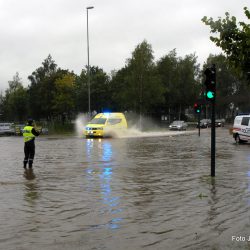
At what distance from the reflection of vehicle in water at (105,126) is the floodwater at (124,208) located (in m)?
20.6

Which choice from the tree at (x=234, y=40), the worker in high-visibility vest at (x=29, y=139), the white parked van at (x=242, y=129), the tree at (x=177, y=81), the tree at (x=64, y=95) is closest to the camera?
the tree at (x=234, y=40)

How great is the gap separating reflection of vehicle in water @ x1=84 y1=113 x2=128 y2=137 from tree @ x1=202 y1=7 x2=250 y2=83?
2808 cm

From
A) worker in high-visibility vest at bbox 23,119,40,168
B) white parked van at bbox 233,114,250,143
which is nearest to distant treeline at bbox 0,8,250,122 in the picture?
white parked van at bbox 233,114,250,143

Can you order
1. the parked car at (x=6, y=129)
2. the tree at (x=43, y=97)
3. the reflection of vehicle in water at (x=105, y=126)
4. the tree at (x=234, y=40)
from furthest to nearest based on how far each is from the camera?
1. the tree at (x=43, y=97)
2. the parked car at (x=6, y=129)
3. the reflection of vehicle in water at (x=105, y=126)
4. the tree at (x=234, y=40)

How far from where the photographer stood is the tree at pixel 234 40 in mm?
7402

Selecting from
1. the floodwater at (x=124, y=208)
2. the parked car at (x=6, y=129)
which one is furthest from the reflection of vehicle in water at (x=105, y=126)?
the floodwater at (x=124, y=208)

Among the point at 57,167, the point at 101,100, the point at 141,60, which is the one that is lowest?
the point at 57,167

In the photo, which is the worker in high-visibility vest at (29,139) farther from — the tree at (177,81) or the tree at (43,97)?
the tree at (177,81)

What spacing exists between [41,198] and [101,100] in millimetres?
56259

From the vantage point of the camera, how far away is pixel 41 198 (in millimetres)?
9500

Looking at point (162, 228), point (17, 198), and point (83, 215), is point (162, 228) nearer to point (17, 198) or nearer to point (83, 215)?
point (83, 215)

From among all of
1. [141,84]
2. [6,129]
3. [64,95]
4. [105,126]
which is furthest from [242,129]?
[64,95]

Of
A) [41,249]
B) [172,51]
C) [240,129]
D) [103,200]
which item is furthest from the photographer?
[172,51]

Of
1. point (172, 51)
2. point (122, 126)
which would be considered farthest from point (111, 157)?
point (172, 51)
